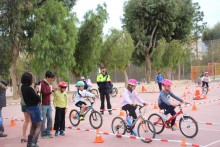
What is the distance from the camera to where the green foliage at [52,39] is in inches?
961

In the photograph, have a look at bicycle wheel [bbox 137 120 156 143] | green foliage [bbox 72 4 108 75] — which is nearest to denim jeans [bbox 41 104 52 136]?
bicycle wheel [bbox 137 120 156 143]

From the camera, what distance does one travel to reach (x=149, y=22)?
4259 cm

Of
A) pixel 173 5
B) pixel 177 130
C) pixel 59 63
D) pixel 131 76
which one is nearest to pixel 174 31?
pixel 173 5

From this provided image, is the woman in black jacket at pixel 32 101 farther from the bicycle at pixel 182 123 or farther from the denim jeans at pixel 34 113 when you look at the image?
the bicycle at pixel 182 123

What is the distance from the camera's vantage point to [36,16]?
80.6 feet

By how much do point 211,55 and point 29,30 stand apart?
79.6 feet

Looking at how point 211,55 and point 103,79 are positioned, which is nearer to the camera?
point 103,79

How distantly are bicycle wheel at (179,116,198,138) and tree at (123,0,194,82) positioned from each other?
105ft

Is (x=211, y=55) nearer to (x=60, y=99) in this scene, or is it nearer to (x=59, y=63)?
(x=59, y=63)

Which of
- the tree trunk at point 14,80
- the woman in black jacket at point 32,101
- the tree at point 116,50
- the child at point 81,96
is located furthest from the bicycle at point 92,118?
the tree at point 116,50

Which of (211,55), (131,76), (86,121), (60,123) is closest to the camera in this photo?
(60,123)

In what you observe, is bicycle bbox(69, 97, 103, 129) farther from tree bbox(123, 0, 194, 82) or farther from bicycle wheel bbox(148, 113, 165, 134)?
tree bbox(123, 0, 194, 82)

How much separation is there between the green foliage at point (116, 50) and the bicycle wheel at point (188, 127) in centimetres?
2358

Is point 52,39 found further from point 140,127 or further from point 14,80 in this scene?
Result: point 140,127
